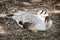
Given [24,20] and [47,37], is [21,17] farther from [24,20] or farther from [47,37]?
[47,37]

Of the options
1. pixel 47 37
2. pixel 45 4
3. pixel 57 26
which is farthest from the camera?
pixel 45 4

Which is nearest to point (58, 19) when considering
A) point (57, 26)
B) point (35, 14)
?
point (57, 26)

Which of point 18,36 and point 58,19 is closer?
point 18,36

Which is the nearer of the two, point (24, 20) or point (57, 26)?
point (24, 20)

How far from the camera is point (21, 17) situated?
7.89 feet

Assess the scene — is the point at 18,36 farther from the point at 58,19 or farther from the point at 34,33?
the point at 58,19

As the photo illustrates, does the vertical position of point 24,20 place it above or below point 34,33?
above

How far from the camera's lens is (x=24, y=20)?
2391mm

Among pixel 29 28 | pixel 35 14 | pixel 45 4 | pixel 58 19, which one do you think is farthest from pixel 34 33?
pixel 45 4

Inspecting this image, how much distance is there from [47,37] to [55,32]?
142 mm

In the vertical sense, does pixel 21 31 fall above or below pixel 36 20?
below

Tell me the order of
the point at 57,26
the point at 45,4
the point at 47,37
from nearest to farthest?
1. the point at 47,37
2. the point at 57,26
3. the point at 45,4

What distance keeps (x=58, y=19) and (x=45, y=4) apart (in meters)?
0.40

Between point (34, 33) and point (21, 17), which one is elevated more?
point (21, 17)
